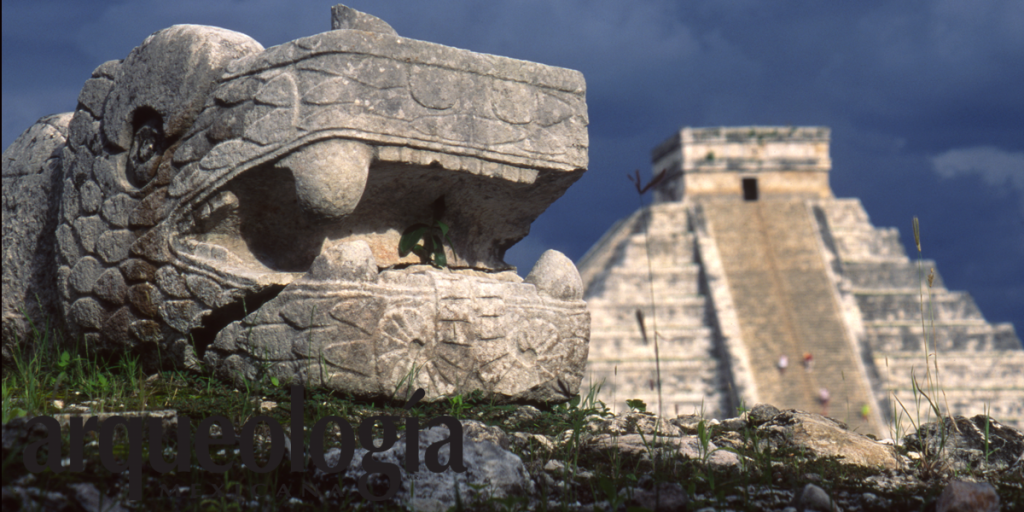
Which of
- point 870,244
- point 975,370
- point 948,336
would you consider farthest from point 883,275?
point 975,370

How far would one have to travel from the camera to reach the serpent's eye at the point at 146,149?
4.30 m

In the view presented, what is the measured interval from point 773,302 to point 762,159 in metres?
5.10

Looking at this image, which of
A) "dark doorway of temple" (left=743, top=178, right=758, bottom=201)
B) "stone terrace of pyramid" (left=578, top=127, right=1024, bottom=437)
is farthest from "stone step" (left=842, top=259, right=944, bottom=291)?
"dark doorway of temple" (left=743, top=178, right=758, bottom=201)

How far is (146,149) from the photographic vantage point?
4375mm

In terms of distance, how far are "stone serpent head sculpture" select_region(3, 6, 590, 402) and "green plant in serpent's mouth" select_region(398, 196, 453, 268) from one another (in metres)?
0.04

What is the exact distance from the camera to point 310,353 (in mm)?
3736

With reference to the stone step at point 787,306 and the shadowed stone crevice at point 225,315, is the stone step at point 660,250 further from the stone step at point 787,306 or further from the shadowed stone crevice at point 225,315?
the shadowed stone crevice at point 225,315

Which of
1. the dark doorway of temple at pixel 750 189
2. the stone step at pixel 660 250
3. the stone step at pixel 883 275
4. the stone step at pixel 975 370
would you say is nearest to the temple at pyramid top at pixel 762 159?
the dark doorway of temple at pixel 750 189

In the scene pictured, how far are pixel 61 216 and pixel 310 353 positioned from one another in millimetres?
1989

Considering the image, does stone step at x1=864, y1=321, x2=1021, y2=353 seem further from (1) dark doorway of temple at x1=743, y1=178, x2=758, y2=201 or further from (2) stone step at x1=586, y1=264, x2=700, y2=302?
(1) dark doorway of temple at x1=743, y1=178, x2=758, y2=201

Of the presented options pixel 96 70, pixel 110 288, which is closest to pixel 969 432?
pixel 110 288

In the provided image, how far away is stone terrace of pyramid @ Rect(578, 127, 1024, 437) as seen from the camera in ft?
59.0

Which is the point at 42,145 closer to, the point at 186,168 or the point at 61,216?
the point at 61,216

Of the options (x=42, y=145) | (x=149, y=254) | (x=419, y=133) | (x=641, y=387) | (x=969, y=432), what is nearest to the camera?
(x=969, y=432)
